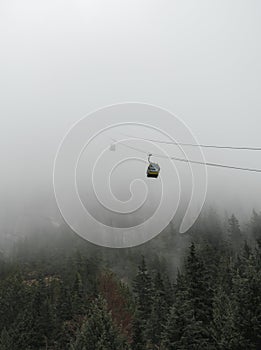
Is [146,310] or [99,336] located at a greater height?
[99,336]

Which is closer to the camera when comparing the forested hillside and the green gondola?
the green gondola

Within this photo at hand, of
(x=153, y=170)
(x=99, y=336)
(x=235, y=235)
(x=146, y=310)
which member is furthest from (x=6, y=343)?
(x=235, y=235)

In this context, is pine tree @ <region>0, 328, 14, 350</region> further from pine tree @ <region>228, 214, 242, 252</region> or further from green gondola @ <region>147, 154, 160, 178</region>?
pine tree @ <region>228, 214, 242, 252</region>

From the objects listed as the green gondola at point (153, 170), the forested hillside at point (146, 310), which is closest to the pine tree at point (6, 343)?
the forested hillside at point (146, 310)

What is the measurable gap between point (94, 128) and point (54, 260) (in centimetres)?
11422

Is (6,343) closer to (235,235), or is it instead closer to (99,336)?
(99,336)

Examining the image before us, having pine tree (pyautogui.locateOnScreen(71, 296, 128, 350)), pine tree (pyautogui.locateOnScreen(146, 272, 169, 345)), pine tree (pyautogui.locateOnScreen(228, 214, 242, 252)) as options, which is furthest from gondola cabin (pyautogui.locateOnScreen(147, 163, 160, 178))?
pine tree (pyautogui.locateOnScreen(228, 214, 242, 252))

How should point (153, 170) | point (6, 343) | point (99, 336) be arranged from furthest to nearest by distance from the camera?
point (6, 343) → point (99, 336) → point (153, 170)

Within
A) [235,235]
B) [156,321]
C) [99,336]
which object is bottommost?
[156,321]

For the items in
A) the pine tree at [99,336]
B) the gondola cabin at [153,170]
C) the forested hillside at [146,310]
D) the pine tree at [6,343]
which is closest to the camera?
the gondola cabin at [153,170]

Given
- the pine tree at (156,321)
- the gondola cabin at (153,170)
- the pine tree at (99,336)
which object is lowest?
the pine tree at (156,321)

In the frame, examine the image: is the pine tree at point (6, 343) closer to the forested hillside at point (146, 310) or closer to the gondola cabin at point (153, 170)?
the forested hillside at point (146, 310)

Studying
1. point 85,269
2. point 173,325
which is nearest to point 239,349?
point 173,325

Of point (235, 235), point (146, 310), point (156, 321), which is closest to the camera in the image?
point (156, 321)
